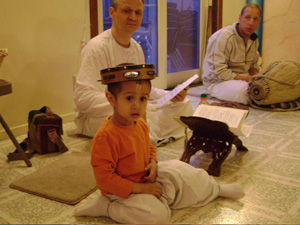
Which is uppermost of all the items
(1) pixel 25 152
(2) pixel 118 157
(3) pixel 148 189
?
A: (2) pixel 118 157

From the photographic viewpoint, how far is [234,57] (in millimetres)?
3676

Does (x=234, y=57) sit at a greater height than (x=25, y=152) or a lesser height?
greater

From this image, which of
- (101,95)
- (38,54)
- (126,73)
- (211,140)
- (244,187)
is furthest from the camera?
(38,54)

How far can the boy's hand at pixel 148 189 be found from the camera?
136 centimetres

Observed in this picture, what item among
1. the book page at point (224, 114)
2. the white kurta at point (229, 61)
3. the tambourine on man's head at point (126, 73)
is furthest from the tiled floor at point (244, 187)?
the white kurta at point (229, 61)

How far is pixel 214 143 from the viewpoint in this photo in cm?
195

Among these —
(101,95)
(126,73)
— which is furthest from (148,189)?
(101,95)

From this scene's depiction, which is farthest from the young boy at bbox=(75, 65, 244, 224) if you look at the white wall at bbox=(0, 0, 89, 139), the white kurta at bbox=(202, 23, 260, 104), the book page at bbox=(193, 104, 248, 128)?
the white kurta at bbox=(202, 23, 260, 104)

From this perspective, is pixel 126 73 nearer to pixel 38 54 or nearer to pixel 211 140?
pixel 211 140

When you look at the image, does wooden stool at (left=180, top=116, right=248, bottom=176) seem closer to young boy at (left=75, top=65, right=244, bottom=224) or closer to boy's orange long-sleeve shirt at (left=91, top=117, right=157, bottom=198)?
young boy at (left=75, top=65, right=244, bottom=224)

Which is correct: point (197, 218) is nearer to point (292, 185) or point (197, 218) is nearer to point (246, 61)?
point (292, 185)

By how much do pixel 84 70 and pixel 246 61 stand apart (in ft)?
6.83

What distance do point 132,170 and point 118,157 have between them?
3.3 inches

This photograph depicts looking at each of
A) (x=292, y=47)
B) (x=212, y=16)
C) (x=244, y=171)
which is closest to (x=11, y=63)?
(x=244, y=171)
